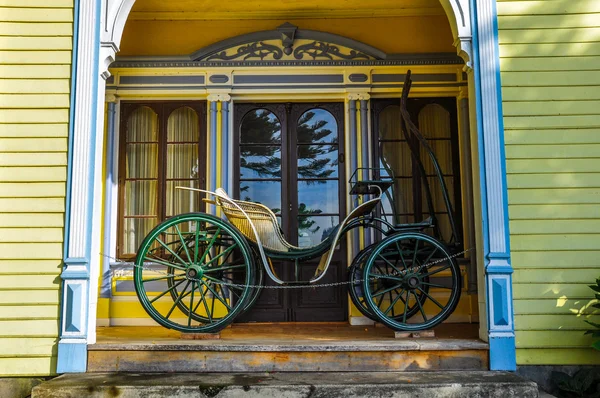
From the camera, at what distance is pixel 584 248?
426 cm

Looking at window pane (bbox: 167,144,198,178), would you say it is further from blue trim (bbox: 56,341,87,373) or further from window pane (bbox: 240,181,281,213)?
blue trim (bbox: 56,341,87,373)

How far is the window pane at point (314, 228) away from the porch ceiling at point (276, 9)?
6.84 ft

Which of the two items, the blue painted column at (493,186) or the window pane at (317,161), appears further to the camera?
the window pane at (317,161)

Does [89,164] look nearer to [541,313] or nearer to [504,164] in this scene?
[504,164]

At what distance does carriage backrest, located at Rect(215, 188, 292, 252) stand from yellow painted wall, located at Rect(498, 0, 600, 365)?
1842 millimetres

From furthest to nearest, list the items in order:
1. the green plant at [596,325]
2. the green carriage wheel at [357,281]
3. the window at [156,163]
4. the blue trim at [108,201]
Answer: the window at [156,163]
the blue trim at [108,201]
the green carriage wheel at [357,281]
the green plant at [596,325]

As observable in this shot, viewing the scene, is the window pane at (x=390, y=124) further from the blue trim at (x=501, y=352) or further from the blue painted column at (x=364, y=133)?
the blue trim at (x=501, y=352)

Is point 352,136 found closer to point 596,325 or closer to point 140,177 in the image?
point 140,177

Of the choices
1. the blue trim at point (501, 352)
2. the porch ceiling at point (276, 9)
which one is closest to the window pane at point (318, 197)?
the porch ceiling at point (276, 9)

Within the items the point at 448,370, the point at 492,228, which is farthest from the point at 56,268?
the point at 492,228

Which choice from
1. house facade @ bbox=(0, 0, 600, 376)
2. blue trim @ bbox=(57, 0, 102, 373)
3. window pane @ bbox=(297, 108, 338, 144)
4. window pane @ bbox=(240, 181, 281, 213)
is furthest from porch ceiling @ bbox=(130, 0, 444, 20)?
blue trim @ bbox=(57, 0, 102, 373)

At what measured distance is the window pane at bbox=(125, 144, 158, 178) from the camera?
591 cm

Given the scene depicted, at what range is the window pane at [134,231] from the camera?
19.1ft

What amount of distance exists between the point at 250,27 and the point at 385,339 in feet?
11.3
